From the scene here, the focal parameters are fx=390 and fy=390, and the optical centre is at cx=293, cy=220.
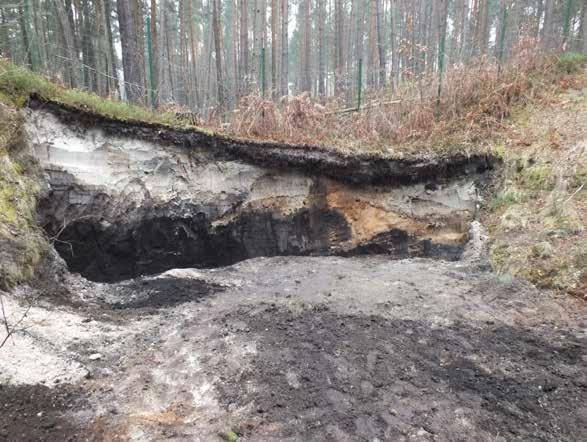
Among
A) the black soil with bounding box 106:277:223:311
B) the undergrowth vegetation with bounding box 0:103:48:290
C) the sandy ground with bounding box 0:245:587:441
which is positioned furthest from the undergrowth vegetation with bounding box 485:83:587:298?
the undergrowth vegetation with bounding box 0:103:48:290

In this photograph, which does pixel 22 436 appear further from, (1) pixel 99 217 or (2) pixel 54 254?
(1) pixel 99 217

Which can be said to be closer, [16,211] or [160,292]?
[16,211]

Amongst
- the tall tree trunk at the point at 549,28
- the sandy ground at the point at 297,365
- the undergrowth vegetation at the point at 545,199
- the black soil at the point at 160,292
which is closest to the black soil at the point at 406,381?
the sandy ground at the point at 297,365

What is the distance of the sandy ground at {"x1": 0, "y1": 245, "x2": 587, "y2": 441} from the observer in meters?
2.42

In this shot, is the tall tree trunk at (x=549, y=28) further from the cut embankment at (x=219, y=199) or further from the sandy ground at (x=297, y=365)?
the sandy ground at (x=297, y=365)

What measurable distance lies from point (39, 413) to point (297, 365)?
1724 mm

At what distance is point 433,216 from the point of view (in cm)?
690

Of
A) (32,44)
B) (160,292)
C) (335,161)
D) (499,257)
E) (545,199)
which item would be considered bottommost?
(160,292)

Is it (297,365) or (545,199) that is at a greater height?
(545,199)

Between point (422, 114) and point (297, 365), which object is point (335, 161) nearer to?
point (422, 114)

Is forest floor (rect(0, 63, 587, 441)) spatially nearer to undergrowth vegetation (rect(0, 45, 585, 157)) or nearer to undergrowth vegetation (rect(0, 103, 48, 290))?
undergrowth vegetation (rect(0, 103, 48, 290))

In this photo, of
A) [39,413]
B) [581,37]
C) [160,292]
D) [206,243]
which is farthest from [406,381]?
[581,37]

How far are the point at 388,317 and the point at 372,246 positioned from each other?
3.08 m

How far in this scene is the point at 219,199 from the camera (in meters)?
6.51
